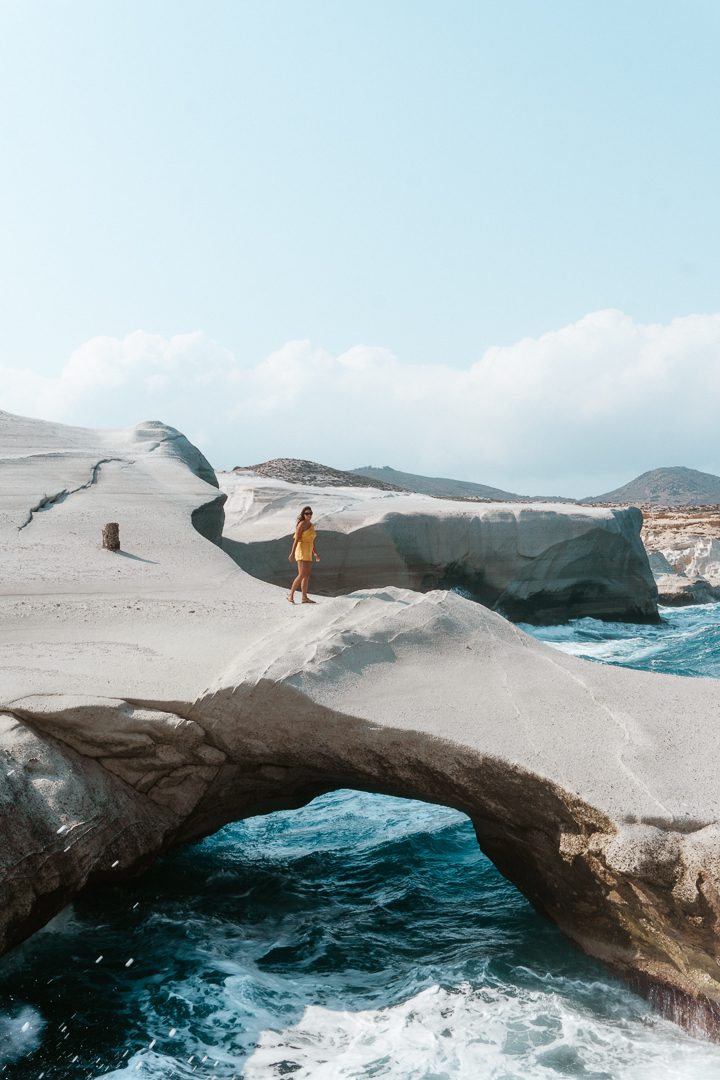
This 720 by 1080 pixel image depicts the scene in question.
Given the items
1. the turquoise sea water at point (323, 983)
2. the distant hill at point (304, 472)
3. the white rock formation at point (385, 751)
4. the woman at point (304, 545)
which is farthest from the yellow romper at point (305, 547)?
the distant hill at point (304, 472)

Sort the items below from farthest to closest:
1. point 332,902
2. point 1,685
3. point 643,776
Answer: point 332,902 < point 1,685 < point 643,776

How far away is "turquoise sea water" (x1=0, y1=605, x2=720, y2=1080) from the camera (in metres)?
4.97

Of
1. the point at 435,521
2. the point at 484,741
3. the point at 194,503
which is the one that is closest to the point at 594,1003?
the point at 484,741

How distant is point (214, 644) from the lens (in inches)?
290

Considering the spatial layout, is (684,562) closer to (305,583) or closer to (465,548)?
(465,548)

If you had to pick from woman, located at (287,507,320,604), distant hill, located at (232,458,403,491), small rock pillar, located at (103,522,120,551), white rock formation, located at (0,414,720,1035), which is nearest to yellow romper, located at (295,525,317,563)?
woman, located at (287,507,320,604)

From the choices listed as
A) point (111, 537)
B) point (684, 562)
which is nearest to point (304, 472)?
point (684, 562)

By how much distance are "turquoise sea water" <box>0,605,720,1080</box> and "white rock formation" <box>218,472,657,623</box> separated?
10.6 meters

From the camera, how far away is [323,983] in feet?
19.3

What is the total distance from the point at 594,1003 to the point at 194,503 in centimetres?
1000

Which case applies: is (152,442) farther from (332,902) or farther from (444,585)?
(332,902)

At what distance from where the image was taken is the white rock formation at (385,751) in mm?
5086

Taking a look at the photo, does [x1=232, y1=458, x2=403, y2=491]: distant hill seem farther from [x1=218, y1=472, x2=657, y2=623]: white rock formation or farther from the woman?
the woman

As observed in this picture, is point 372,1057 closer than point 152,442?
Yes
